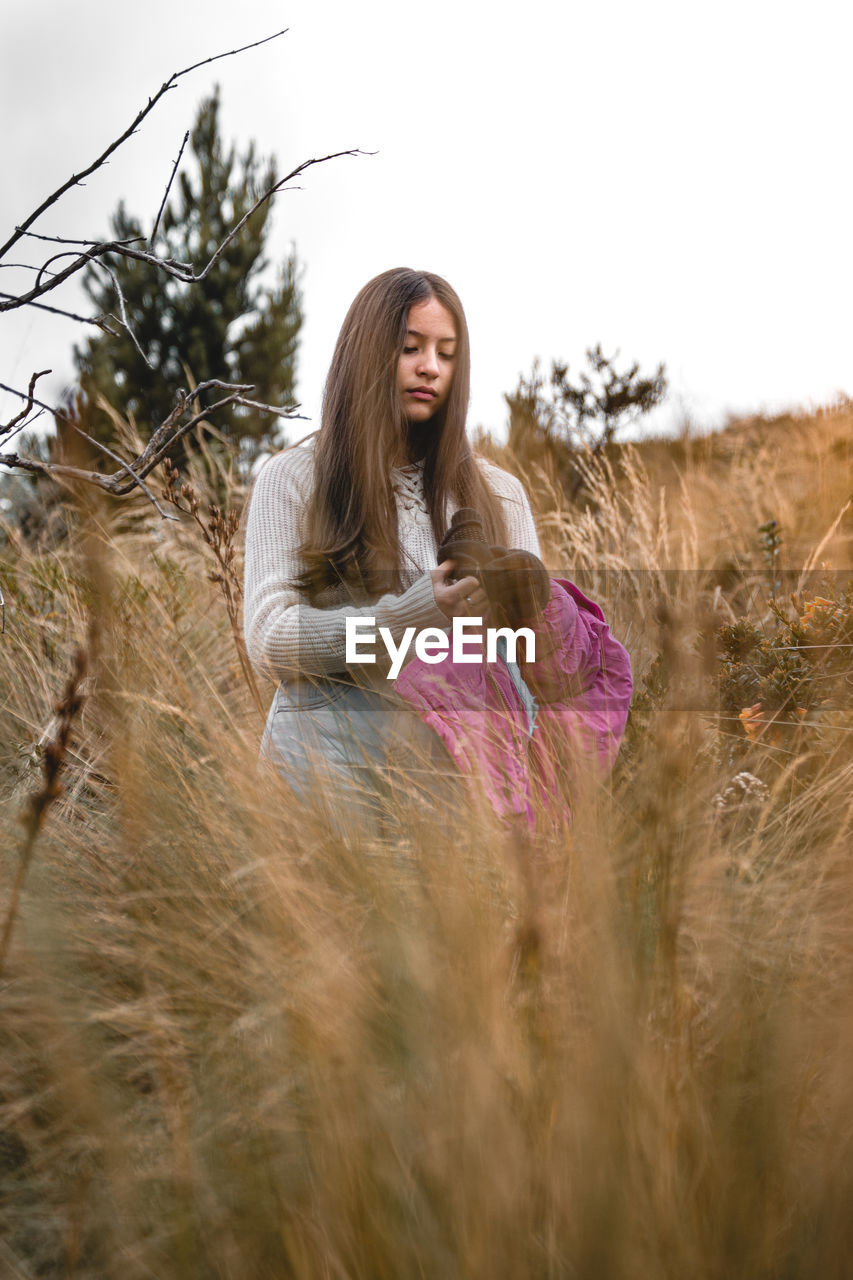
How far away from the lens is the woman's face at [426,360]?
2012 mm

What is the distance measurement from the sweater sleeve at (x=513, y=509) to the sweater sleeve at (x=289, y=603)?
463 millimetres

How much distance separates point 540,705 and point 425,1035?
0.87 metres

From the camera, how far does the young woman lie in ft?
5.59

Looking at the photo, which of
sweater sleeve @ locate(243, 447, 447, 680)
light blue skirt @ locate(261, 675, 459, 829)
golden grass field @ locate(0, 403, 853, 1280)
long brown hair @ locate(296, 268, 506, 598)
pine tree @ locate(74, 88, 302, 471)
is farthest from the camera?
pine tree @ locate(74, 88, 302, 471)

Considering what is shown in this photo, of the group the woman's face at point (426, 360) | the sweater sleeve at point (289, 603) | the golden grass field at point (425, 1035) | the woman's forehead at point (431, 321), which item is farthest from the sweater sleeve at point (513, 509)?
the golden grass field at point (425, 1035)

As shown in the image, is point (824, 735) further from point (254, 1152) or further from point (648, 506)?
point (648, 506)

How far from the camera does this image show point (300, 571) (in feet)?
6.38

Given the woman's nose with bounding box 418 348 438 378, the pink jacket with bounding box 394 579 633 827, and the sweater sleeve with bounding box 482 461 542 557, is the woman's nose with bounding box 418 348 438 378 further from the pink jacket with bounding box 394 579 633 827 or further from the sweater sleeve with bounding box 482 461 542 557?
the pink jacket with bounding box 394 579 633 827

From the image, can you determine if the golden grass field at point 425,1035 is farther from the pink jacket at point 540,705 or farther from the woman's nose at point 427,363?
the woman's nose at point 427,363

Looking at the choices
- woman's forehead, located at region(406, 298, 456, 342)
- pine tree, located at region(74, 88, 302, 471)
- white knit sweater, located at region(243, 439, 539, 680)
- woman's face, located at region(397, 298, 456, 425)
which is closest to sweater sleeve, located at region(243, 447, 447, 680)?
white knit sweater, located at region(243, 439, 539, 680)

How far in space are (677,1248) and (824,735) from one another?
1337 mm

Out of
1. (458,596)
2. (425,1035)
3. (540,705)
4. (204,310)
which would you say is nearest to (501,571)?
(458,596)

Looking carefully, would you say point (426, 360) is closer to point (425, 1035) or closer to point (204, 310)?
point (425, 1035)

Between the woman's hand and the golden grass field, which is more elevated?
the woman's hand
